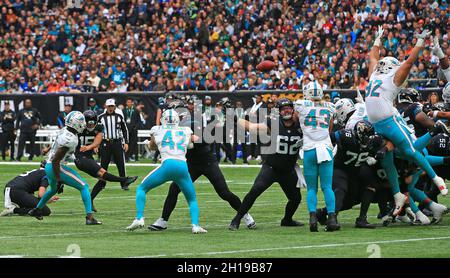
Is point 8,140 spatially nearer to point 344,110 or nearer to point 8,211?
point 8,211

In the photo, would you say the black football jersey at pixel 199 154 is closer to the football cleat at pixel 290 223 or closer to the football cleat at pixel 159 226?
the football cleat at pixel 159 226

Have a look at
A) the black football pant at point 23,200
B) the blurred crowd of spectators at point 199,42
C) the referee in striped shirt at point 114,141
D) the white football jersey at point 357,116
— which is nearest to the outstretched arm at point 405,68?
the white football jersey at point 357,116

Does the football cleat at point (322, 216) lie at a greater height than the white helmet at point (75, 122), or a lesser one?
lesser

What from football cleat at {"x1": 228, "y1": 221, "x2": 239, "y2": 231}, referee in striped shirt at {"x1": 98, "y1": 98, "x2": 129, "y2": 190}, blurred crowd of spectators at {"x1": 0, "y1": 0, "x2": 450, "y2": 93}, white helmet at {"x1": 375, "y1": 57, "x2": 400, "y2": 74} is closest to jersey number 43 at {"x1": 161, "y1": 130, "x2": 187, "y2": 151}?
football cleat at {"x1": 228, "y1": 221, "x2": 239, "y2": 231}

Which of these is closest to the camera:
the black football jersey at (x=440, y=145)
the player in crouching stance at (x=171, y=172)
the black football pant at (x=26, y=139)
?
the player in crouching stance at (x=171, y=172)

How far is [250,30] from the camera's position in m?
31.7

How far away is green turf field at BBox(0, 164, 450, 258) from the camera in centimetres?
1000

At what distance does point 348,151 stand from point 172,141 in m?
2.36

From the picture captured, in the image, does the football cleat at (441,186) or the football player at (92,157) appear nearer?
the football cleat at (441,186)

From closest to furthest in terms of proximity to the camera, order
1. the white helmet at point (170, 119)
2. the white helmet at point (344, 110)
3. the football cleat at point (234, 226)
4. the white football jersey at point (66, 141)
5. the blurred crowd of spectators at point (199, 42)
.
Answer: the white helmet at point (170, 119)
the football cleat at point (234, 226)
the white football jersey at point (66, 141)
the white helmet at point (344, 110)
the blurred crowd of spectators at point (199, 42)

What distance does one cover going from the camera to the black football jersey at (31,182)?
46.8 ft

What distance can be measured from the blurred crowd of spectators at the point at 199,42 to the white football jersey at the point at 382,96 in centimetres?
1327

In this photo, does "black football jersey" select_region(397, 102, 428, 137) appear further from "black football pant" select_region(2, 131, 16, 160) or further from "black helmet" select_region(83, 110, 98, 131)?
"black football pant" select_region(2, 131, 16, 160)

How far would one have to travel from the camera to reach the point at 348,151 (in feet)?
41.8
